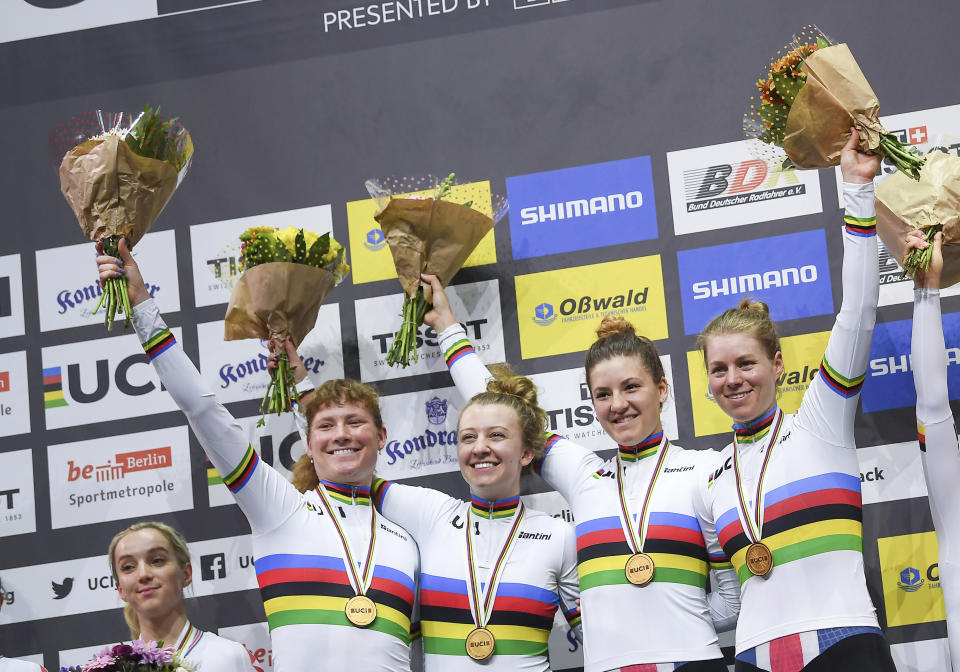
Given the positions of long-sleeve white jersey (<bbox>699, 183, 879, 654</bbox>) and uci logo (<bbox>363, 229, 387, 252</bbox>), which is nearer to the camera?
long-sleeve white jersey (<bbox>699, 183, 879, 654</bbox>)

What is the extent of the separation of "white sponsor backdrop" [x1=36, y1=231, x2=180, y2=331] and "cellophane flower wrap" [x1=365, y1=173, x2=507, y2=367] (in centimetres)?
110

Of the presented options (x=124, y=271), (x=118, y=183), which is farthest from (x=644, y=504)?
(x=118, y=183)

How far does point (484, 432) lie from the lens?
11.2 ft

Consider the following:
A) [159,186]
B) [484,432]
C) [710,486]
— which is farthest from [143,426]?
[710,486]

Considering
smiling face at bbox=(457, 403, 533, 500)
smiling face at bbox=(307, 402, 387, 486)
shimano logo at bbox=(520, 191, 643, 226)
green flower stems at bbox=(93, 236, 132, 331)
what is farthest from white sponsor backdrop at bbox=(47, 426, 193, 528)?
shimano logo at bbox=(520, 191, 643, 226)

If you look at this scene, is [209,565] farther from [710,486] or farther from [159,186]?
[710,486]

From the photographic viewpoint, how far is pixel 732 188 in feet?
13.5

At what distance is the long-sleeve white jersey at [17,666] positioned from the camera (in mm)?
3980

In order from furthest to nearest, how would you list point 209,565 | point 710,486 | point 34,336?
point 34,336 < point 209,565 < point 710,486

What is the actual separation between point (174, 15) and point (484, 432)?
258 centimetres

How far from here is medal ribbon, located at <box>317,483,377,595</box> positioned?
3350 mm

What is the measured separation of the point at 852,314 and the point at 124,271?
2.28 m

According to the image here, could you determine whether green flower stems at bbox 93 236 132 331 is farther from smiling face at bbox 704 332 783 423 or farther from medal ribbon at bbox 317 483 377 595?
smiling face at bbox 704 332 783 423

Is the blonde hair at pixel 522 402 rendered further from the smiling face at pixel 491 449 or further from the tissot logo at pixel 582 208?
the tissot logo at pixel 582 208
